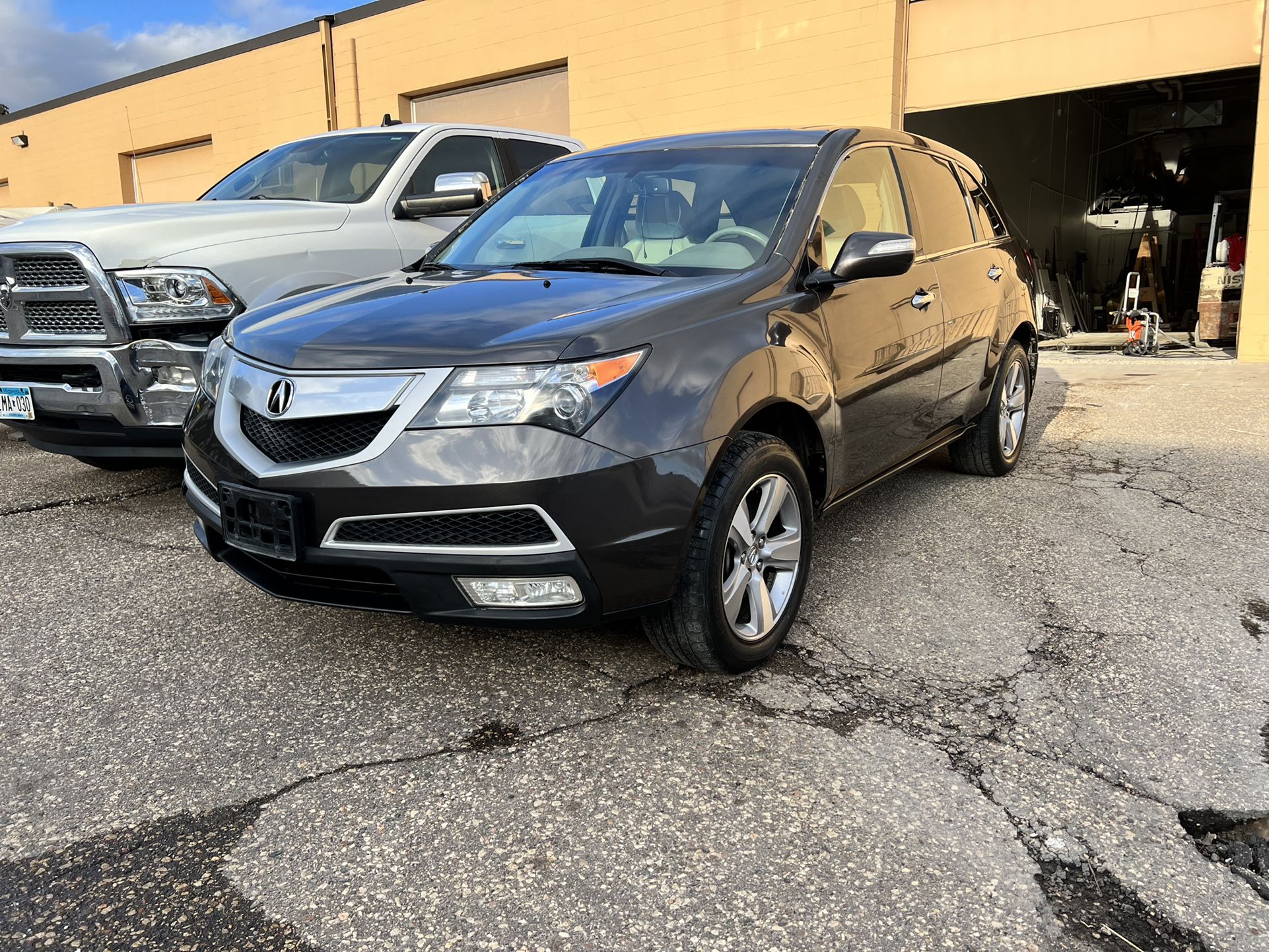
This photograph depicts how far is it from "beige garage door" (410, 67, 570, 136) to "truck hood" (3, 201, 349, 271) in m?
9.46

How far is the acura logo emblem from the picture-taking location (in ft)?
8.73

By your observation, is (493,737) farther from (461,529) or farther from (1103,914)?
(1103,914)

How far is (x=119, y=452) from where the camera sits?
4.38 metres

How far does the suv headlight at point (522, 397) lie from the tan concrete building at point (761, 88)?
9769mm

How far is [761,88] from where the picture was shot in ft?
38.6

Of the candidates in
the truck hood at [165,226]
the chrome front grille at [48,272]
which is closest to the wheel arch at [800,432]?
the truck hood at [165,226]

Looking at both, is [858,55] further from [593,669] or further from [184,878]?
[184,878]

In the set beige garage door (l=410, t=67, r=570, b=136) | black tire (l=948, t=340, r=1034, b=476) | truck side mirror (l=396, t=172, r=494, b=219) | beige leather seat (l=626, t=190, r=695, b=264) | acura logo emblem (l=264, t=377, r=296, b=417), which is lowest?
black tire (l=948, t=340, r=1034, b=476)

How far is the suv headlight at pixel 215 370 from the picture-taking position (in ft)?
9.99

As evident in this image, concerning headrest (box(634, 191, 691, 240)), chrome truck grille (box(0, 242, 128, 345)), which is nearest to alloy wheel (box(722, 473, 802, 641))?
headrest (box(634, 191, 691, 240))

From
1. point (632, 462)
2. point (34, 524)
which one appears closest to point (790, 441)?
point (632, 462)

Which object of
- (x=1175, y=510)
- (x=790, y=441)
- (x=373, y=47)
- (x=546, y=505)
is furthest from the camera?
(x=373, y=47)

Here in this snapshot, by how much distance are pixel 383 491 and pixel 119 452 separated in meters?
2.51

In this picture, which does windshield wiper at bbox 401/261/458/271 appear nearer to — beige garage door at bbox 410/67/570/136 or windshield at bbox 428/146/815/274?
windshield at bbox 428/146/815/274
